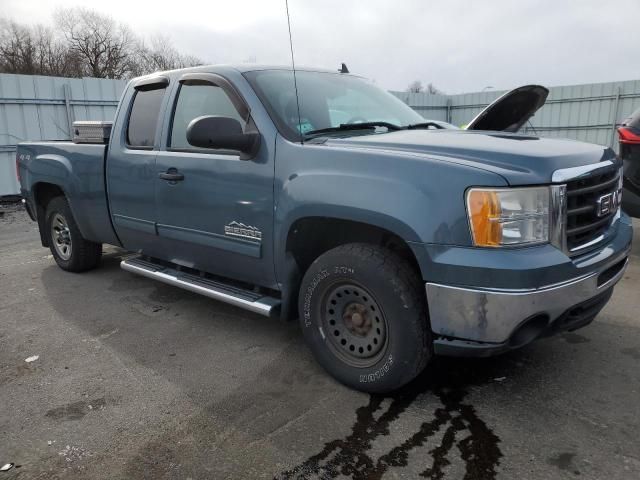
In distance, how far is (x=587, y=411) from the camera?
2.70 meters

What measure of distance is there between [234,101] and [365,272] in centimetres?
154

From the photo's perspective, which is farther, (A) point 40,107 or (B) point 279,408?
(A) point 40,107

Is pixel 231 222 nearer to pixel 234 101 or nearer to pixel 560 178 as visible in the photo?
pixel 234 101

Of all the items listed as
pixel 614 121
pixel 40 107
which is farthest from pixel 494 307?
pixel 614 121

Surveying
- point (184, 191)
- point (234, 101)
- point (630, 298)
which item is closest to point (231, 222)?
point (184, 191)

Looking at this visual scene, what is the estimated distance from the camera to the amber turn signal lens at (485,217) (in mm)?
2342

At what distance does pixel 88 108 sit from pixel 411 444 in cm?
1143

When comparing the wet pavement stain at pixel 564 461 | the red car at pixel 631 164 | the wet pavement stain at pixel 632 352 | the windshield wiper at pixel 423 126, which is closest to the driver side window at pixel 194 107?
the windshield wiper at pixel 423 126

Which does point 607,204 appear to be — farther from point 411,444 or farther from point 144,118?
point 144,118

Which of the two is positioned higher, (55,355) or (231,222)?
(231,222)

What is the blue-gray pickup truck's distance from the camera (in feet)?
7.84

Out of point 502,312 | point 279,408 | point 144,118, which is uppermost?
point 144,118

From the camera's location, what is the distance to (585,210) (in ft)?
8.58

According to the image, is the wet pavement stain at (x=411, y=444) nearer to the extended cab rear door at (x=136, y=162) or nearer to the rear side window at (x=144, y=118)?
the extended cab rear door at (x=136, y=162)
